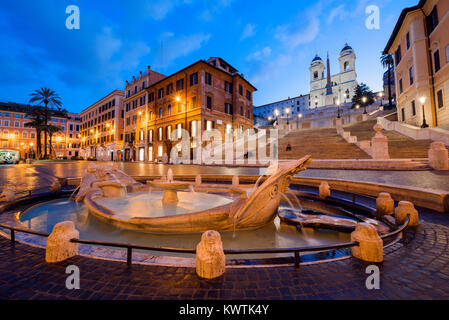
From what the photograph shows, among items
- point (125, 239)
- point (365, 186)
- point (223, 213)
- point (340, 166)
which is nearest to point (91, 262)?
point (125, 239)

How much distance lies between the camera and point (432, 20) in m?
20.7

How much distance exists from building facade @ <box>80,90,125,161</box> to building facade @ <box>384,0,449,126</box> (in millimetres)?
52177

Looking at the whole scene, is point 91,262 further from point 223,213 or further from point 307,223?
point 307,223

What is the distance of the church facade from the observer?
72625 mm

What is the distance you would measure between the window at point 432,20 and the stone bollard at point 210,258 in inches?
1300

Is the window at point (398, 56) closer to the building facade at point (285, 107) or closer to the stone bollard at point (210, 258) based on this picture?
the stone bollard at point (210, 258)

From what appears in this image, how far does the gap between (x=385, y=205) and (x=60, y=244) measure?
687 centimetres

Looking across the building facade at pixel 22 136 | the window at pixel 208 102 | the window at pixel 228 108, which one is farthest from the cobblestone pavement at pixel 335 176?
the building facade at pixel 22 136

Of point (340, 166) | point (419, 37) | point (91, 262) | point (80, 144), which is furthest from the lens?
point (80, 144)

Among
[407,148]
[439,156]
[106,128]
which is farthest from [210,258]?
[106,128]

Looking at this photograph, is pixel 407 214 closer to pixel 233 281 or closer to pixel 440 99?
pixel 233 281

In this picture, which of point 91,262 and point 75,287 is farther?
point 91,262

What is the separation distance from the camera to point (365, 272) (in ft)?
7.88
